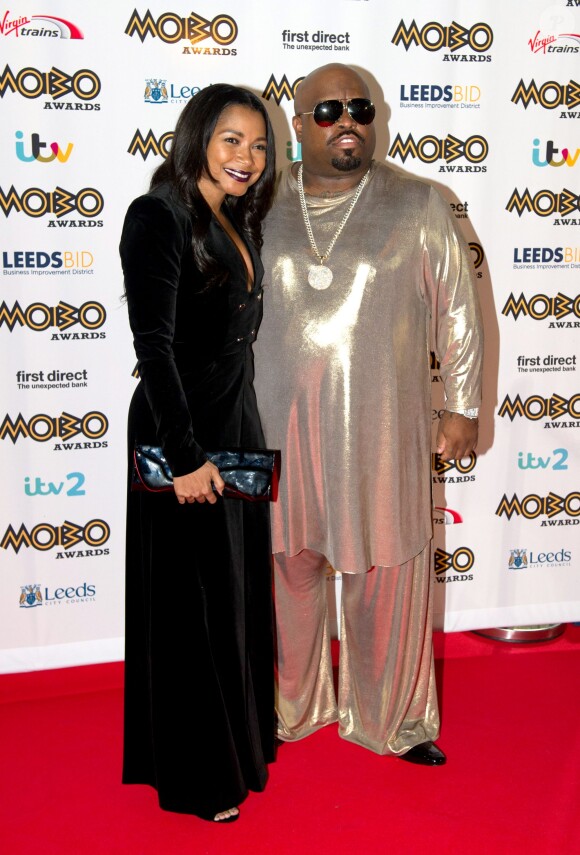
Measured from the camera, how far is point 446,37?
10.4 feet

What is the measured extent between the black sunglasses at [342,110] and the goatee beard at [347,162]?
0.29ft

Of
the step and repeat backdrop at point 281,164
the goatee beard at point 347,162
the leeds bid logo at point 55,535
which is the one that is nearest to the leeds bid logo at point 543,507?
the step and repeat backdrop at point 281,164

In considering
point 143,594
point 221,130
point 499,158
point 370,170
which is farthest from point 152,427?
point 499,158

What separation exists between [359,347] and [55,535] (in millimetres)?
1607

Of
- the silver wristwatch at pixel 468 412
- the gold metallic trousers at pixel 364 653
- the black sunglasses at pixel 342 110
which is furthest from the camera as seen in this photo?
the gold metallic trousers at pixel 364 653

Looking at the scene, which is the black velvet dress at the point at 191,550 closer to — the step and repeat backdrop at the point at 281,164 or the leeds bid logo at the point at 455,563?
the step and repeat backdrop at the point at 281,164

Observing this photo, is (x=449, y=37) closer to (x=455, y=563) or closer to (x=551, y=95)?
(x=551, y=95)

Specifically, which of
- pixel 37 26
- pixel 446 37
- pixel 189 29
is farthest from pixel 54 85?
pixel 446 37

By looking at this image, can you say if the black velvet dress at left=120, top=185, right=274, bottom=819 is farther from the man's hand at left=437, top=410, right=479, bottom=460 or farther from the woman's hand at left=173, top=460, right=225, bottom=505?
the man's hand at left=437, top=410, right=479, bottom=460

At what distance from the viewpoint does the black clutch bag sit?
212cm

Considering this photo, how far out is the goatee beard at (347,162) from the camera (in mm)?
2303

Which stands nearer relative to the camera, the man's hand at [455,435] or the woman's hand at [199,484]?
the woman's hand at [199,484]

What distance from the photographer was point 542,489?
141 inches

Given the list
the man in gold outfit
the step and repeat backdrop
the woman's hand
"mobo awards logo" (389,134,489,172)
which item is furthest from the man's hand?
"mobo awards logo" (389,134,489,172)
